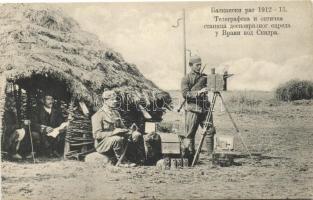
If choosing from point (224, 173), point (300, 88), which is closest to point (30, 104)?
point (224, 173)

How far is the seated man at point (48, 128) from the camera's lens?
26.7 feet

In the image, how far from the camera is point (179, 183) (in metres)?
7.92

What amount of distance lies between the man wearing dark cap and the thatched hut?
400mm

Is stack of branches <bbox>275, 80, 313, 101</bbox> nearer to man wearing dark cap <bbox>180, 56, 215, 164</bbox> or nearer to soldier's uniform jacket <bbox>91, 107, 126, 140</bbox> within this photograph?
man wearing dark cap <bbox>180, 56, 215, 164</bbox>

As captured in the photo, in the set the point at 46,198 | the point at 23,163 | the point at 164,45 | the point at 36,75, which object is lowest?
the point at 46,198

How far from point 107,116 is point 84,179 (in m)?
1.08

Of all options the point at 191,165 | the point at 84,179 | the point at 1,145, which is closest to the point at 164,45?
the point at 191,165

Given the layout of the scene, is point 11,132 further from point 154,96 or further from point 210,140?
point 210,140

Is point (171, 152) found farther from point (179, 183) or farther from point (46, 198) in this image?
point (46, 198)

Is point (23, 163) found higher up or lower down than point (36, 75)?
lower down

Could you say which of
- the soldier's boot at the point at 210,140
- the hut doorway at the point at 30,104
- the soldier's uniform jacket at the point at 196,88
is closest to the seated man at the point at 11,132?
the hut doorway at the point at 30,104

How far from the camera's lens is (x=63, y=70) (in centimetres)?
805

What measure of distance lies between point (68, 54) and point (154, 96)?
1.59 m

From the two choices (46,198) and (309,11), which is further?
(309,11)
